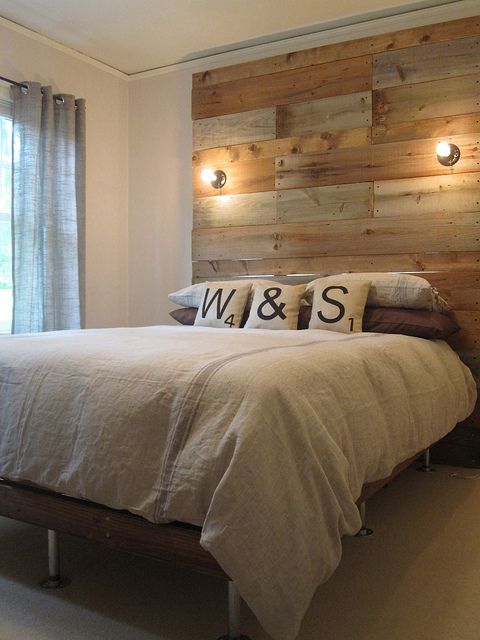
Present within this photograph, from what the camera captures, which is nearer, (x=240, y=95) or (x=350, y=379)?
(x=350, y=379)

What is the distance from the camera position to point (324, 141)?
3.73m

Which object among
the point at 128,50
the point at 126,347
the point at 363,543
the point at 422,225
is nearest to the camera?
the point at 126,347

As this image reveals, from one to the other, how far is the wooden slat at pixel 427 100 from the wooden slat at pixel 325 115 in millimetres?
70

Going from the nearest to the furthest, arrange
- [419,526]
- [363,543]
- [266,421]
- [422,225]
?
[266,421] → [363,543] → [419,526] → [422,225]

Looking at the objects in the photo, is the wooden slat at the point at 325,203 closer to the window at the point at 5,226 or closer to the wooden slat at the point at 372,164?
the wooden slat at the point at 372,164

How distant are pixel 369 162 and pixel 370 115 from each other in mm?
266

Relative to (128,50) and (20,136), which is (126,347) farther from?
(128,50)

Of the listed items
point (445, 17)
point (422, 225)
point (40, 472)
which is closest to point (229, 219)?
point (422, 225)

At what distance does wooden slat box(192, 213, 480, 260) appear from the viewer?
3.35 metres

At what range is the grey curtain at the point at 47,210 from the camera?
3.63 metres

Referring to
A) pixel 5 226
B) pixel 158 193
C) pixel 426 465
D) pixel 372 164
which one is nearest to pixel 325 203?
pixel 372 164

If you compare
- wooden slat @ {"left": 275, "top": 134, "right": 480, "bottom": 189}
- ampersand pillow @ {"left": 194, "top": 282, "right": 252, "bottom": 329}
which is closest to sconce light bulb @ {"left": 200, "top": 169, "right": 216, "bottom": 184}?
wooden slat @ {"left": 275, "top": 134, "right": 480, "bottom": 189}

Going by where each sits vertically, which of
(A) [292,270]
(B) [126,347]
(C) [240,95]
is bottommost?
(B) [126,347]

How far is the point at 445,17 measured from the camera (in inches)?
135
